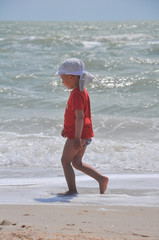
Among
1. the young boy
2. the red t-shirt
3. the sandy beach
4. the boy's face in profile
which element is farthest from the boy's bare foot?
the boy's face in profile

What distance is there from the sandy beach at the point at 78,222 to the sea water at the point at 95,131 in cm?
30

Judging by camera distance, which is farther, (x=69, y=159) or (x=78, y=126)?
(x=69, y=159)

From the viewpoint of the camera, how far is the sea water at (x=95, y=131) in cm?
432

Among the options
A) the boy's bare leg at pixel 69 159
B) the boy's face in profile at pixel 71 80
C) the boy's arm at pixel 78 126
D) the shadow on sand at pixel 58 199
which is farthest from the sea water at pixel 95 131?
the boy's face in profile at pixel 71 80

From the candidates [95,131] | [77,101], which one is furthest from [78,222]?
[95,131]

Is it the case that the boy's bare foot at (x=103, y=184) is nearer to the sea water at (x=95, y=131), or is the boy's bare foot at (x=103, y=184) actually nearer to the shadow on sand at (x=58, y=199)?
the sea water at (x=95, y=131)

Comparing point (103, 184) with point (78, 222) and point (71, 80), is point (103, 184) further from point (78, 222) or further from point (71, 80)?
point (78, 222)

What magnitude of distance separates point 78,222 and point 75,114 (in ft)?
3.55

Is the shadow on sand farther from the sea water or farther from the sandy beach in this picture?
the sandy beach

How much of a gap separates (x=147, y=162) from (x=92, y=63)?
10020 mm

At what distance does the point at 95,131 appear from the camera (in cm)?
768

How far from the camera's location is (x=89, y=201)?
147 inches

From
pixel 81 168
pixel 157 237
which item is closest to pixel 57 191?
pixel 81 168

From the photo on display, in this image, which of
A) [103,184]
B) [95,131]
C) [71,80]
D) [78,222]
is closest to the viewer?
[78,222]
